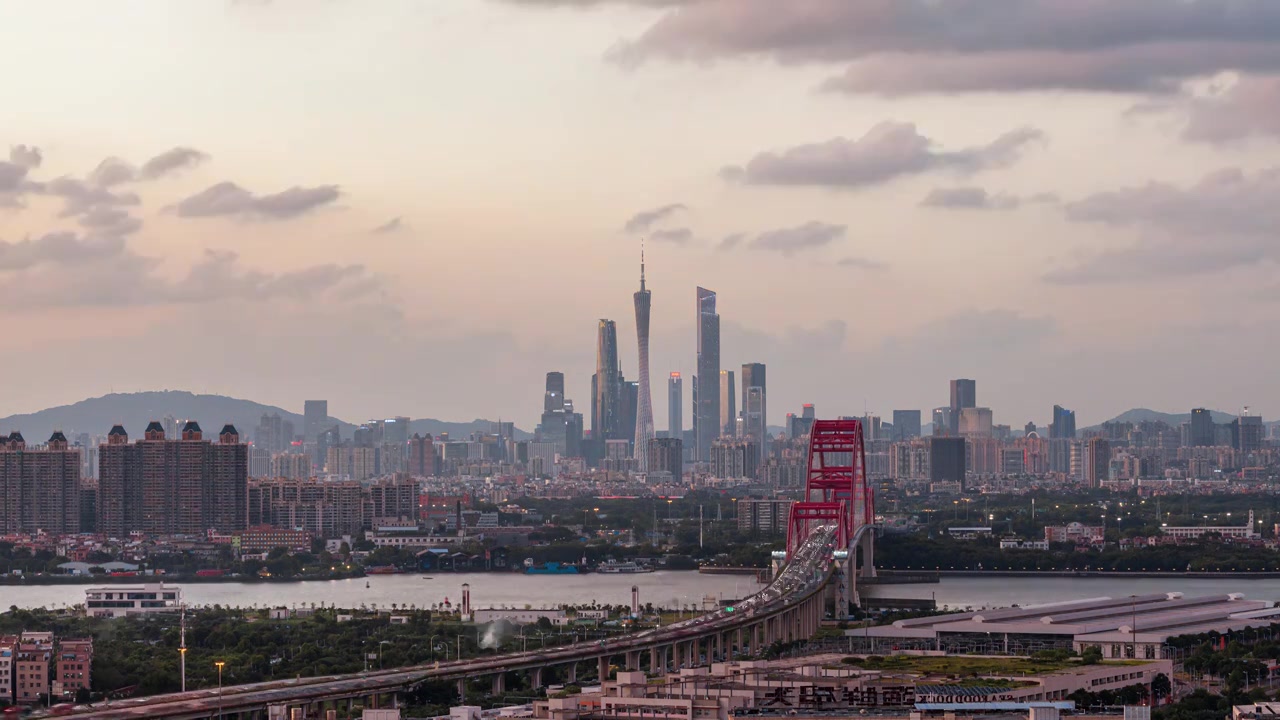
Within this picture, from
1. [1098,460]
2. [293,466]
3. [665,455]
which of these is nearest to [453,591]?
[1098,460]

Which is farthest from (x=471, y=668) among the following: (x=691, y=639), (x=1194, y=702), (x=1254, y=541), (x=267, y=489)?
(x=267, y=489)

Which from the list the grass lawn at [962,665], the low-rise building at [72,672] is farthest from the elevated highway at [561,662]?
the low-rise building at [72,672]

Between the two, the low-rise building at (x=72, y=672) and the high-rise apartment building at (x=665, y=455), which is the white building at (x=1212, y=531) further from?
the high-rise apartment building at (x=665, y=455)

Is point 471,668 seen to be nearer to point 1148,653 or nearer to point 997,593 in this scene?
point 1148,653

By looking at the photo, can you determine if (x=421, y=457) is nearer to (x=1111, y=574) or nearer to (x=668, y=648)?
(x=1111, y=574)

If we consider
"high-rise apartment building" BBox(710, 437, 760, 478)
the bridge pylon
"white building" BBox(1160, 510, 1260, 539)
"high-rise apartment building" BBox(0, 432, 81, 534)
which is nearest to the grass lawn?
the bridge pylon
